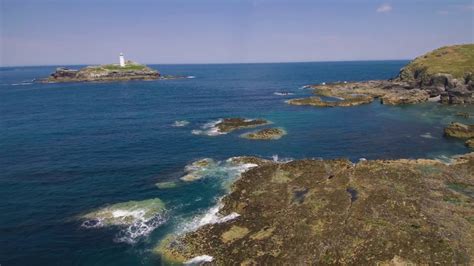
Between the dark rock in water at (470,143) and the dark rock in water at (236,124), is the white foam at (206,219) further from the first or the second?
the dark rock in water at (470,143)

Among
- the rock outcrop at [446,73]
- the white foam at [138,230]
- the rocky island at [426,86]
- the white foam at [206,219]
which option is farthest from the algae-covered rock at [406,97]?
the white foam at [138,230]

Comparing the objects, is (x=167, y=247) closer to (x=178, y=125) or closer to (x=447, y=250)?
(x=447, y=250)

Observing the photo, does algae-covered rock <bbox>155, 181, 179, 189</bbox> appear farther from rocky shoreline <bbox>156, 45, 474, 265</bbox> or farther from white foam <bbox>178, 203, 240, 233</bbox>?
white foam <bbox>178, 203, 240, 233</bbox>

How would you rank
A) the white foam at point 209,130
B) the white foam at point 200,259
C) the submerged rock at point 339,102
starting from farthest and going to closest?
the submerged rock at point 339,102
the white foam at point 209,130
the white foam at point 200,259

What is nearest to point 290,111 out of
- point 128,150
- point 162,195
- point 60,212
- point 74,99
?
point 128,150

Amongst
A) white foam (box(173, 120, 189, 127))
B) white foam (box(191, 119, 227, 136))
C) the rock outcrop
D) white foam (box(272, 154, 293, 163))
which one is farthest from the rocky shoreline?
the rock outcrop

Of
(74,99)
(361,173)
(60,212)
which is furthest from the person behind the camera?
(74,99)
